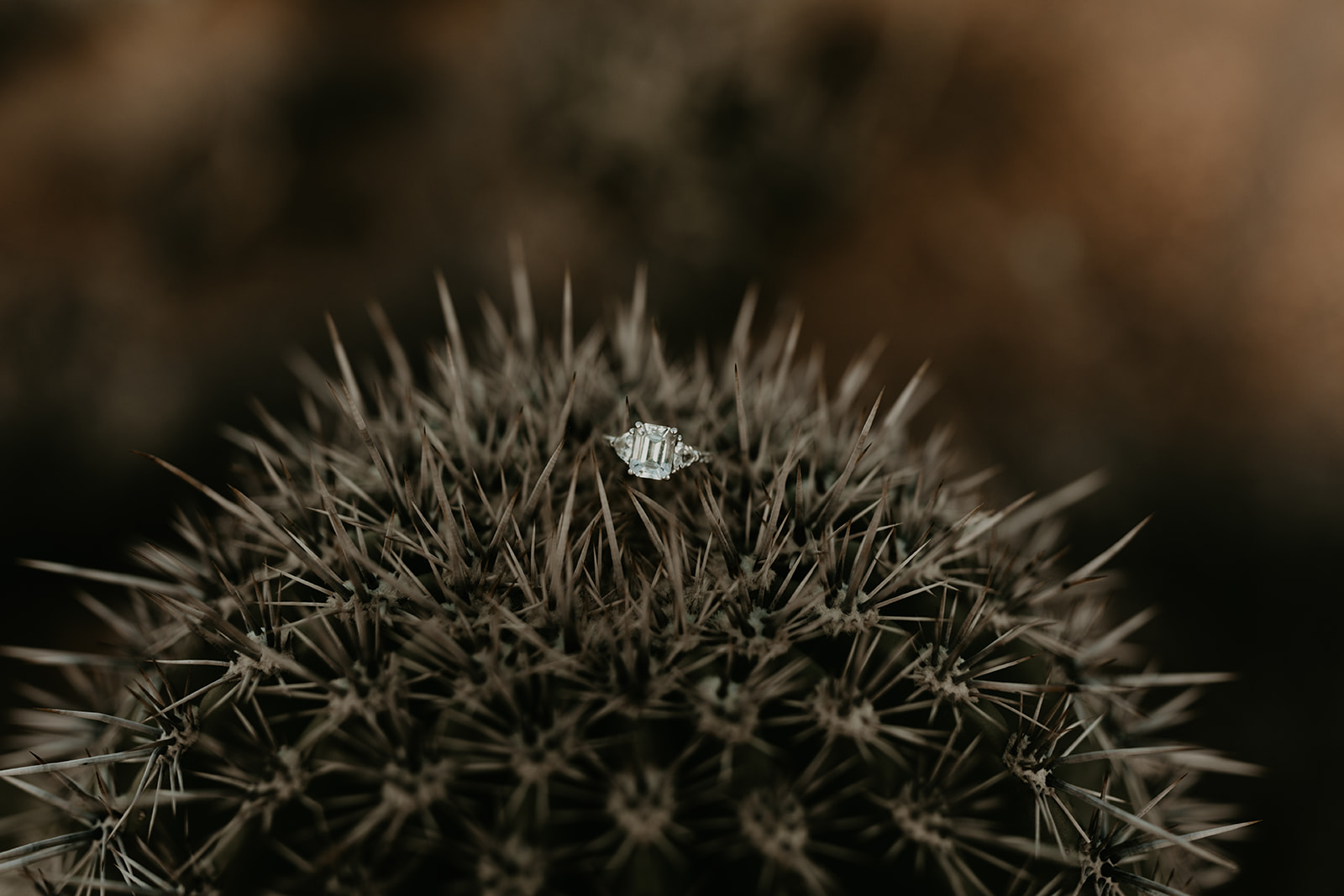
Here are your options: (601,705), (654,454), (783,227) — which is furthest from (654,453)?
(783,227)

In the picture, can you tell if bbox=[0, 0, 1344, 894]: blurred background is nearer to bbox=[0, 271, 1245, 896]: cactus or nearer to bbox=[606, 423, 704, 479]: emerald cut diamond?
Answer: bbox=[0, 271, 1245, 896]: cactus

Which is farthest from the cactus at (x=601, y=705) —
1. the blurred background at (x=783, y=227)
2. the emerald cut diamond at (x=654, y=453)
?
the blurred background at (x=783, y=227)

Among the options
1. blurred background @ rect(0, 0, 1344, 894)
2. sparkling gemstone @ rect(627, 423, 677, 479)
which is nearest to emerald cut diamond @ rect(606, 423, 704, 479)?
sparkling gemstone @ rect(627, 423, 677, 479)

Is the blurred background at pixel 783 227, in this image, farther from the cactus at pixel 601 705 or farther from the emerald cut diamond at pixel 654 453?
the emerald cut diamond at pixel 654 453

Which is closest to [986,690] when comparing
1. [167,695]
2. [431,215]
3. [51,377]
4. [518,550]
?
[518,550]

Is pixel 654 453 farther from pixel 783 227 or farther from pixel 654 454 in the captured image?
pixel 783 227

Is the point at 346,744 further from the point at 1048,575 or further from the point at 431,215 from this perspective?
the point at 431,215
